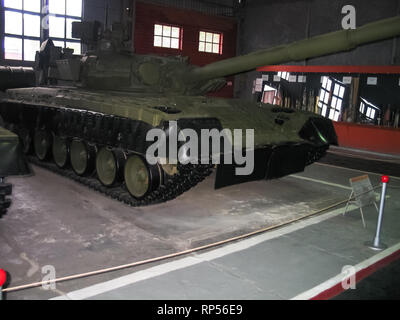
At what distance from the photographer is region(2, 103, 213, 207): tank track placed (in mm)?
6207

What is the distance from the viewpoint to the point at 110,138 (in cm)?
690

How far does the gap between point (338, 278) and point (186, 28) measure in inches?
682

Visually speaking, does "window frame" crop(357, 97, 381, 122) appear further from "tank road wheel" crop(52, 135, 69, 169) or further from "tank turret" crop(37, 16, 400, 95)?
"tank road wheel" crop(52, 135, 69, 169)

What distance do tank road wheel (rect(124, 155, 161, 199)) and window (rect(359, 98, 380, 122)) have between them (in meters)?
9.74

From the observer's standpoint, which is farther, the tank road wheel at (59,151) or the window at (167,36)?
the window at (167,36)

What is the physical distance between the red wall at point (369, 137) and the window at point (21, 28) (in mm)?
12130

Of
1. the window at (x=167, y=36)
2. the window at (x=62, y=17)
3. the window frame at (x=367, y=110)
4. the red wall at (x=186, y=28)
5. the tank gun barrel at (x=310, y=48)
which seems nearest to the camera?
the tank gun barrel at (x=310, y=48)

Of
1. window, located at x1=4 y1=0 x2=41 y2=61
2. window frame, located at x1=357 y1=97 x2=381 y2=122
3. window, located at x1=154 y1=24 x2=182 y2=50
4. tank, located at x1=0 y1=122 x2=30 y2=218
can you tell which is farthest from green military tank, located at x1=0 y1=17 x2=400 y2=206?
window, located at x1=154 y1=24 x2=182 y2=50

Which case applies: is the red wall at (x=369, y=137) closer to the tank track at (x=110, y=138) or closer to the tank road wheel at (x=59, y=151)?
the tank track at (x=110, y=138)

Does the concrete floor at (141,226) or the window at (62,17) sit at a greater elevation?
the window at (62,17)

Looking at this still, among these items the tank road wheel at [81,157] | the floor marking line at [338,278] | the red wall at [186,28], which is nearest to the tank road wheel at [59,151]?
the tank road wheel at [81,157]

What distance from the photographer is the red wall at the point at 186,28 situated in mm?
18641
